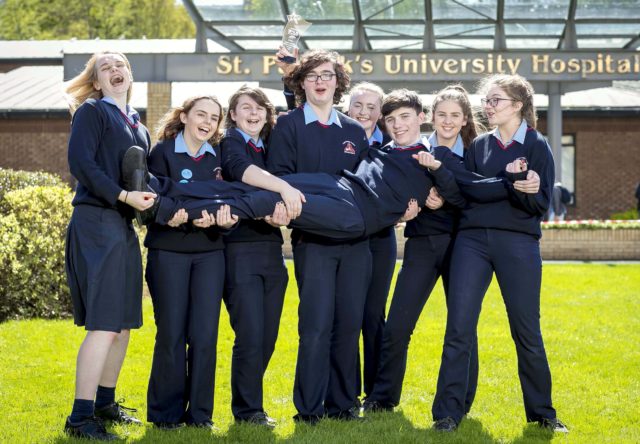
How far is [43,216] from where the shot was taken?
9.82 meters

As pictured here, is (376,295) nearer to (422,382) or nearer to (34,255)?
(422,382)

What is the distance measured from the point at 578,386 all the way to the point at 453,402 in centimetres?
193

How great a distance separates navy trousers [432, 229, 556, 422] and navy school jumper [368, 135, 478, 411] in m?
0.32

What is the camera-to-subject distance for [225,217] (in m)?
5.13

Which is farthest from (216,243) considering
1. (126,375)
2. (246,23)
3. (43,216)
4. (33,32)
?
(33,32)

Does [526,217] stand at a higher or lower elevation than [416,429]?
higher

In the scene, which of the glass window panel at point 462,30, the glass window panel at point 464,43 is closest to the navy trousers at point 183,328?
the glass window panel at point 462,30

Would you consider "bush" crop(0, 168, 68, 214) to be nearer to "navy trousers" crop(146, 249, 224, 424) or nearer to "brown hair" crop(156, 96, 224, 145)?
"brown hair" crop(156, 96, 224, 145)

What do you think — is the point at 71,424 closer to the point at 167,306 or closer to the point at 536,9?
the point at 167,306

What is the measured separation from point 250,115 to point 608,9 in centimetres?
1534

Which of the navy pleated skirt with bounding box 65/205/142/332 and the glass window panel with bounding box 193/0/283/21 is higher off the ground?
the glass window panel with bounding box 193/0/283/21

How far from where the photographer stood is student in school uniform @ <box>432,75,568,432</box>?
531cm

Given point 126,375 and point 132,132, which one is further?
point 126,375

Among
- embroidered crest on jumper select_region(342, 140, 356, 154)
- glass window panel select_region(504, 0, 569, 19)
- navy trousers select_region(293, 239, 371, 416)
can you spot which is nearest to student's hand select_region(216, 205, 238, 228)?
navy trousers select_region(293, 239, 371, 416)
